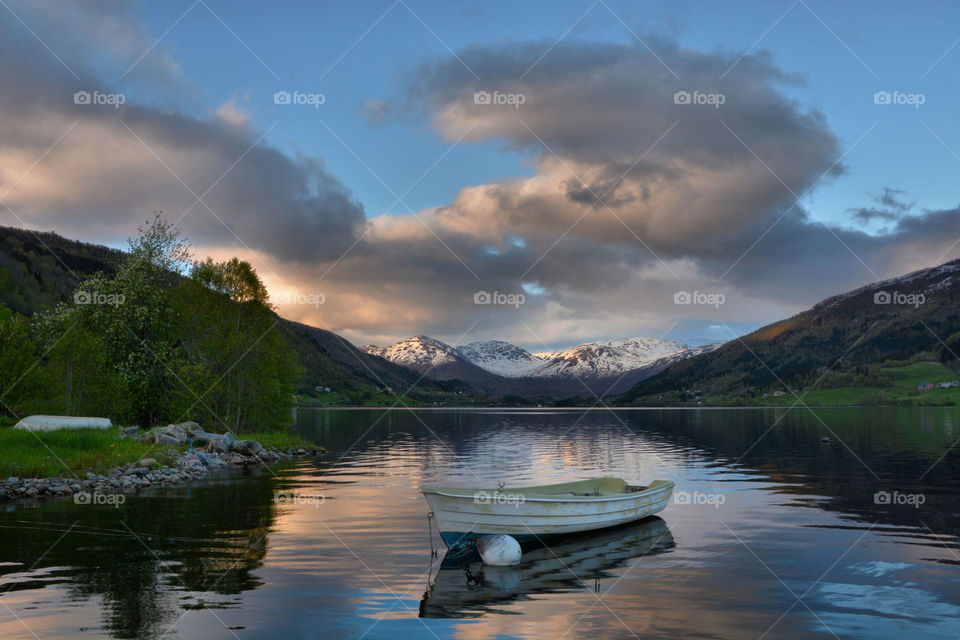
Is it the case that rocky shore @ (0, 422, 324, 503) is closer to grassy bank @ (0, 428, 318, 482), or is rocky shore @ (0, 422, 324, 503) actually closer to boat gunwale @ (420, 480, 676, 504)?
grassy bank @ (0, 428, 318, 482)

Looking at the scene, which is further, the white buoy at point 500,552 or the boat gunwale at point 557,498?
the boat gunwale at point 557,498

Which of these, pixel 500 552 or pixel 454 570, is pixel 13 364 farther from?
pixel 500 552

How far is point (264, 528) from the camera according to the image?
3469 cm

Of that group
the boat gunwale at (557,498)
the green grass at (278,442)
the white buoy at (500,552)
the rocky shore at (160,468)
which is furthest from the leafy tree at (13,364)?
the white buoy at (500,552)

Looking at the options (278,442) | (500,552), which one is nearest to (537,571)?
(500,552)

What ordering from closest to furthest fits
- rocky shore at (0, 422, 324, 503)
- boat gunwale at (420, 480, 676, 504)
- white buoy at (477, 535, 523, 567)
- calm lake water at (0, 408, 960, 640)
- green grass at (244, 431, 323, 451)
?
calm lake water at (0, 408, 960, 640), white buoy at (477, 535, 523, 567), boat gunwale at (420, 480, 676, 504), rocky shore at (0, 422, 324, 503), green grass at (244, 431, 323, 451)

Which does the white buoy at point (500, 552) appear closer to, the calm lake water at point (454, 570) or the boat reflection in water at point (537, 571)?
the boat reflection in water at point (537, 571)

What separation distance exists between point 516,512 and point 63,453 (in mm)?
39322

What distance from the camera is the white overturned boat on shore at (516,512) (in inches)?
1128

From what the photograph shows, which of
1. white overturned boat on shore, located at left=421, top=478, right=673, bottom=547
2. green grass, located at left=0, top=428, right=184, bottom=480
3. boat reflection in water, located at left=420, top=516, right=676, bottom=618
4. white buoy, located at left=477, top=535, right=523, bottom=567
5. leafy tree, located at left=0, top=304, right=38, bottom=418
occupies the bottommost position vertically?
boat reflection in water, located at left=420, top=516, right=676, bottom=618

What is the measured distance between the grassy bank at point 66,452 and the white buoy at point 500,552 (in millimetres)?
35645

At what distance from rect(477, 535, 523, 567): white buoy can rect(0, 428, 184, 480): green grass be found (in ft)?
117

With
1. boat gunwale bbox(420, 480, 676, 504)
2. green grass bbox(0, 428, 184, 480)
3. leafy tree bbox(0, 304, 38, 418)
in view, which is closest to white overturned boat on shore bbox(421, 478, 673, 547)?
boat gunwale bbox(420, 480, 676, 504)

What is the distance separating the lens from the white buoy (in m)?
27.3
